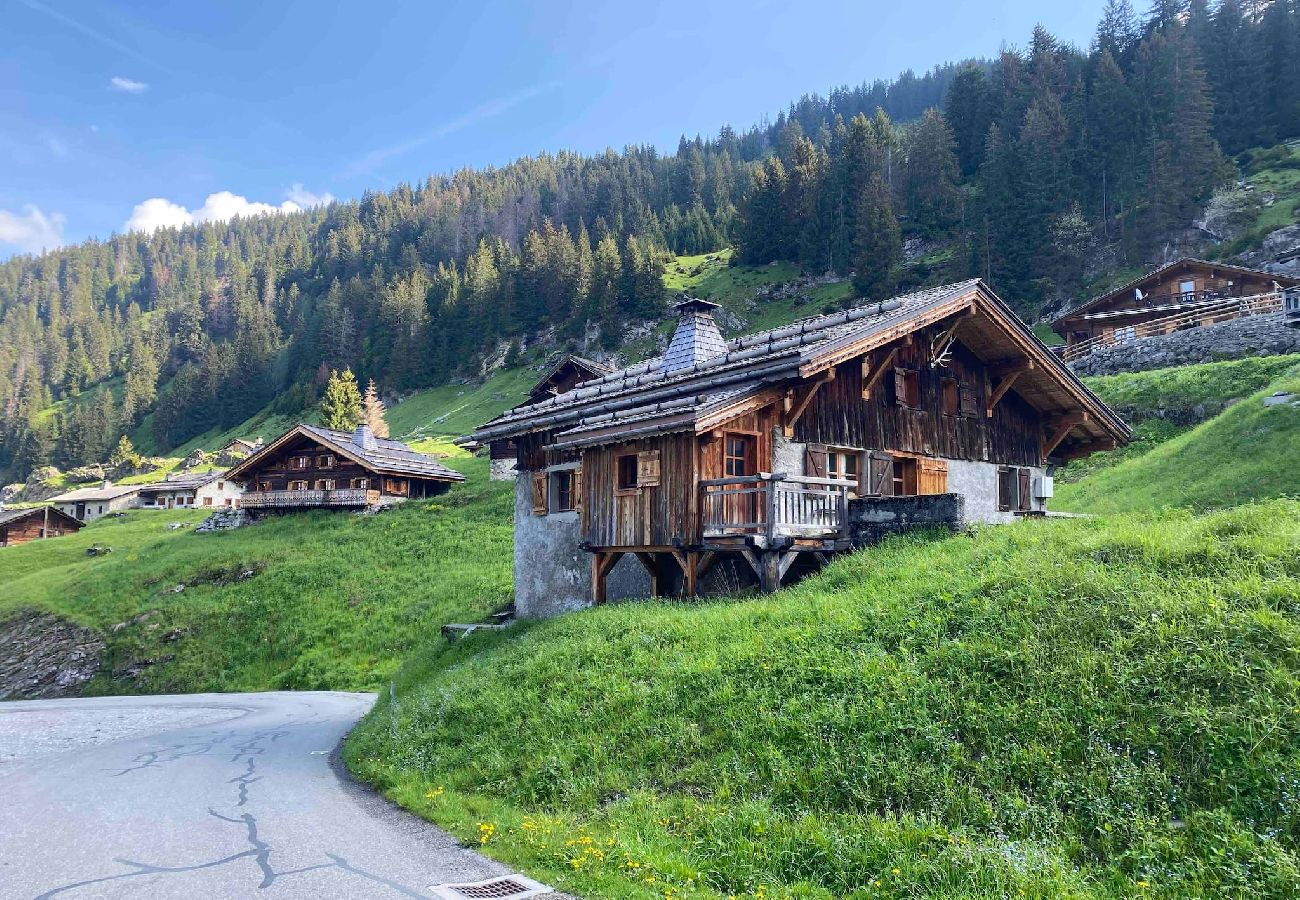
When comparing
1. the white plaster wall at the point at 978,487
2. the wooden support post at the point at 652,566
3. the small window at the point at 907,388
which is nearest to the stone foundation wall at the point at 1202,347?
the white plaster wall at the point at 978,487

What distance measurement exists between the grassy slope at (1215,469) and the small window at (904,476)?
8.35 metres

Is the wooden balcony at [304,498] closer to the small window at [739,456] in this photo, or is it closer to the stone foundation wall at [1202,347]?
the small window at [739,456]

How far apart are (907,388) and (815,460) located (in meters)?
4.03

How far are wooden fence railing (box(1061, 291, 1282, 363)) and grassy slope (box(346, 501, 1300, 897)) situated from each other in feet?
137

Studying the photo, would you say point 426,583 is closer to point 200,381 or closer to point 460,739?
point 460,739

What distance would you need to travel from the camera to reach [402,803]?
10688 millimetres

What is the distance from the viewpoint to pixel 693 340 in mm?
21438

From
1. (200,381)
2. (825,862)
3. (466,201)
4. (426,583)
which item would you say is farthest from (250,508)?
(466,201)

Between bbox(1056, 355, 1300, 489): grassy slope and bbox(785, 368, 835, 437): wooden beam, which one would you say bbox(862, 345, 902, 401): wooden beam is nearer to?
bbox(785, 368, 835, 437): wooden beam

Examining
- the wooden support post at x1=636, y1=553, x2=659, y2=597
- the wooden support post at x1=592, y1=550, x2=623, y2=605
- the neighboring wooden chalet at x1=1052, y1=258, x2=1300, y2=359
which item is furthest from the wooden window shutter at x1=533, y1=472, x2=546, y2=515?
the neighboring wooden chalet at x1=1052, y1=258, x2=1300, y2=359

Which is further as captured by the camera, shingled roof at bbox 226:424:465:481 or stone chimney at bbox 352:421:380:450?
stone chimney at bbox 352:421:380:450

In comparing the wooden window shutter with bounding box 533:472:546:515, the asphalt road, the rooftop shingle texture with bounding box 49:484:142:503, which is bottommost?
the asphalt road

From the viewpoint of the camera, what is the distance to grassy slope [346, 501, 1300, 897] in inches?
253

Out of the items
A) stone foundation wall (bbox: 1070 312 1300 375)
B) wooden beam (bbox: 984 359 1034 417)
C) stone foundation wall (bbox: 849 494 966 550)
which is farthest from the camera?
stone foundation wall (bbox: 1070 312 1300 375)
